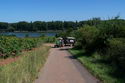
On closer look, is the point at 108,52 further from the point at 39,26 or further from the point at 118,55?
the point at 39,26

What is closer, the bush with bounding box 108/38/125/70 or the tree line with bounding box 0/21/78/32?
the bush with bounding box 108/38/125/70

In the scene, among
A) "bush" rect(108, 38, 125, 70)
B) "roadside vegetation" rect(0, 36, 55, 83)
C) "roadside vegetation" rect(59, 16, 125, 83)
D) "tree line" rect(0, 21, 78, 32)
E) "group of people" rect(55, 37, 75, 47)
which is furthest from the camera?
"tree line" rect(0, 21, 78, 32)

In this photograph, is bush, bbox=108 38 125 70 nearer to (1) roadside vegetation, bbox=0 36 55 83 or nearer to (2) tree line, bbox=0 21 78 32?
(1) roadside vegetation, bbox=0 36 55 83

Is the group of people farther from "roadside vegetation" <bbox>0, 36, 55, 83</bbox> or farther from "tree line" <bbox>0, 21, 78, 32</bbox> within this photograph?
"tree line" <bbox>0, 21, 78, 32</bbox>

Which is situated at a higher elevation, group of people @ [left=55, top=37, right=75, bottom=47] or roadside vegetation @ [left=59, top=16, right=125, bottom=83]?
roadside vegetation @ [left=59, top=16, right=125, bottom=83]

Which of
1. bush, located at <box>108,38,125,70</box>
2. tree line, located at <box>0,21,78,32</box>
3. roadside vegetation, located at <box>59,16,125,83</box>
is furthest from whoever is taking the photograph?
tree line, located at <box>0,21,78,32</box>

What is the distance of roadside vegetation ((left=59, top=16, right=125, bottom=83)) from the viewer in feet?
51.3

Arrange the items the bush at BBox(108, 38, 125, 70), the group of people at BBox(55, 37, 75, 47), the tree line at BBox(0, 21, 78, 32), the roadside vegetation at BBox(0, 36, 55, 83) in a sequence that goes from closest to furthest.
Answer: the roadside vegetation at BBox(0, 36, 55, 83) → the bush at BBox(108, 38, 125, 70) → the group of people at BBox(55, 37, 75, 47) → the tree line at BBox(0, 21, 78, 32)

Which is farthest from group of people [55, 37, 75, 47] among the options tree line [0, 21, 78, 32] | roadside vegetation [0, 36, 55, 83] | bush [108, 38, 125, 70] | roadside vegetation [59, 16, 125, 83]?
tree line [0, 21, 78, 32]

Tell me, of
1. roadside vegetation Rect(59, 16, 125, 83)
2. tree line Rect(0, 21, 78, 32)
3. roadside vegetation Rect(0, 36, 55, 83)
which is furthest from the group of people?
tree line Rect(0, 21, 78, 32)

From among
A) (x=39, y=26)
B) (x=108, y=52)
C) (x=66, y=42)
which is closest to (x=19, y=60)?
(x=108, y=52)

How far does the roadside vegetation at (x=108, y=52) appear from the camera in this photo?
15.6m

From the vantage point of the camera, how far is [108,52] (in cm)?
2216

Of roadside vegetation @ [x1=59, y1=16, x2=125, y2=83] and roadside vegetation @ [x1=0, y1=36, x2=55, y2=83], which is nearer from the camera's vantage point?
roadside vegetation @ [x1=0, y1=36, x2=55, y2=83]
